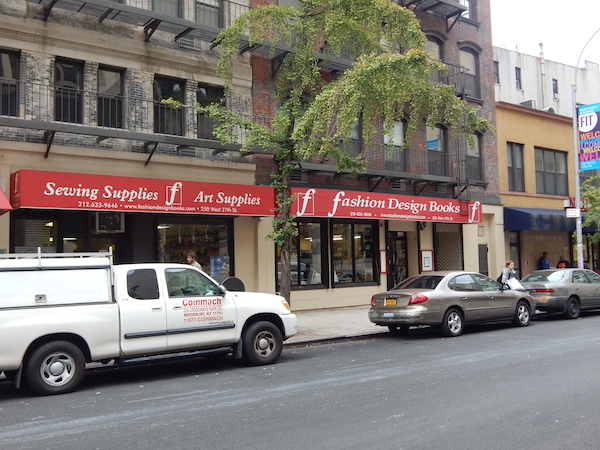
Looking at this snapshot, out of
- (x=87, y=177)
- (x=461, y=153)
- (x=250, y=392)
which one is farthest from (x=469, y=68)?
(x=250, y=392)

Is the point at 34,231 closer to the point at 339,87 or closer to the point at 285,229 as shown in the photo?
the point at 285,229

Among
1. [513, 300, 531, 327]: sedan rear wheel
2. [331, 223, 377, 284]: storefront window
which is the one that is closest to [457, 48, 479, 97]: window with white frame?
[331, 223, 377, 284]: storefront window

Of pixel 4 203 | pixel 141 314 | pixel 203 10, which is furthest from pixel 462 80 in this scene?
pixel 141 314

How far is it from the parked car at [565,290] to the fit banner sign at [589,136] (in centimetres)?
505

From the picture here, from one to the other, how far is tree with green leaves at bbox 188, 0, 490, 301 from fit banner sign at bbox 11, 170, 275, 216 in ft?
6.69

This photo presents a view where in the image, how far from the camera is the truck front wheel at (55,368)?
768cm

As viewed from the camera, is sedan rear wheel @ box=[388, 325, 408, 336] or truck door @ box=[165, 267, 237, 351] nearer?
truck door @ box=[165, 267, 237, 351]

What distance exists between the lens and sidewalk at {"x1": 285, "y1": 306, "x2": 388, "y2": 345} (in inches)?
514

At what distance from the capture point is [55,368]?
25.8 feet

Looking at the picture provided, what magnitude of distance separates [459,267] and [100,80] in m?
14.8

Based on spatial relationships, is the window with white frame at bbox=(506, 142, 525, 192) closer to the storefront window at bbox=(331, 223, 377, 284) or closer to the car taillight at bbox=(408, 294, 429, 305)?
the storefront window at bbox=(331, 223, 377, 284)

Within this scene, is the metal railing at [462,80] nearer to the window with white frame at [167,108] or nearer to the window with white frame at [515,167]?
the window with white frame at [515,167]

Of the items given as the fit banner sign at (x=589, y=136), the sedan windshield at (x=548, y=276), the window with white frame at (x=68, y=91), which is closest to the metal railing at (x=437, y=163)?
the fit banner sign at (x=589, y=136)

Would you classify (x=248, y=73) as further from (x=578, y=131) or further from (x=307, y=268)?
(x=578, y=131)
